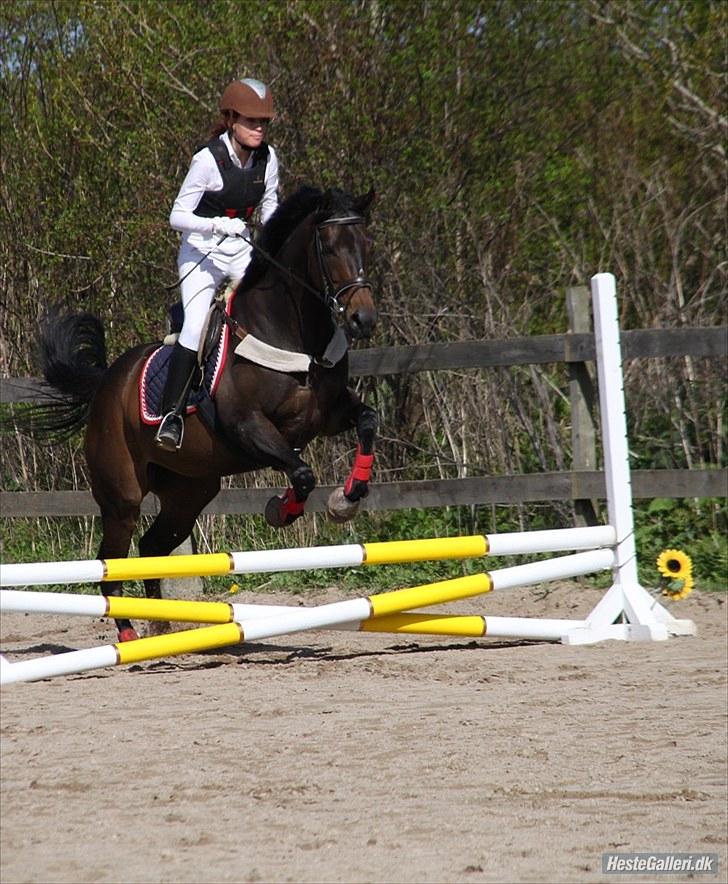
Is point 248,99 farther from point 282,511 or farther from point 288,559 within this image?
point 288,559

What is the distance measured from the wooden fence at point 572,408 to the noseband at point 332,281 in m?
2.10

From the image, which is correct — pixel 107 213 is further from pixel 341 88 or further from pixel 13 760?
pixel 13 760

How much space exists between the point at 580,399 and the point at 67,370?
113 inches

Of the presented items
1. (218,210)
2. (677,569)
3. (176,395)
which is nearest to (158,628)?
(176,395)

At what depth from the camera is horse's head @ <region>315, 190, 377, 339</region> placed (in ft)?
17.3

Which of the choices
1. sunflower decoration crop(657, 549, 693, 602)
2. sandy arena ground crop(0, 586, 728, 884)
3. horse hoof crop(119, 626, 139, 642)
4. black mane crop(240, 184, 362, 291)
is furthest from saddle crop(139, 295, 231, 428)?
sunflower decoration crop(657, 549, 693, 602)

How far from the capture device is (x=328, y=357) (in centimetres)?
588

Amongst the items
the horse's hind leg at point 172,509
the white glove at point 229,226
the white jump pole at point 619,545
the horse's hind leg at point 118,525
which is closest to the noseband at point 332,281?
the white glove at point 229,226

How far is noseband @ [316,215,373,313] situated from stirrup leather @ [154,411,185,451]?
3.08 feet

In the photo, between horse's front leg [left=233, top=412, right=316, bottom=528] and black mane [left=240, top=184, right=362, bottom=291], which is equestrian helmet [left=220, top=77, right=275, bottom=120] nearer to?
black mane [left=240, top=184, right=362, bottom=291]

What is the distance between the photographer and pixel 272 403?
5930 millimetres

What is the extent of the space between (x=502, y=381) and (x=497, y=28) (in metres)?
3.18

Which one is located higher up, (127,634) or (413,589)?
(413,589)

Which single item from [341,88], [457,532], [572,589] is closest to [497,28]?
[341,88]
